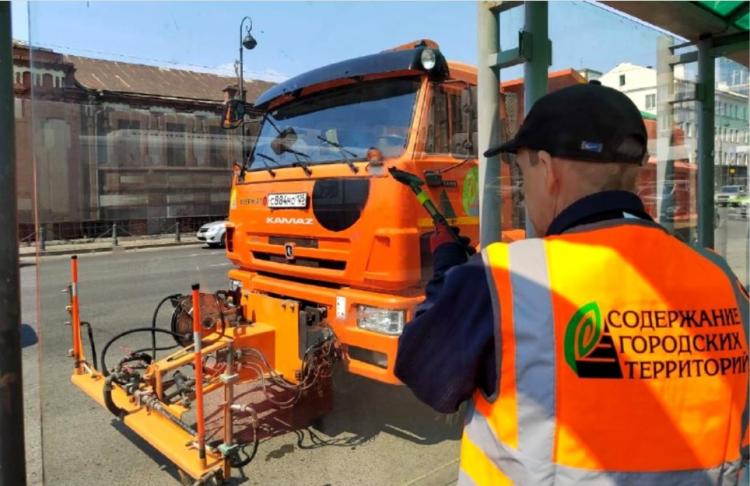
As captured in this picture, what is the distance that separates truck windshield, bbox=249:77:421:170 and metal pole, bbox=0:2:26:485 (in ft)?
6.52

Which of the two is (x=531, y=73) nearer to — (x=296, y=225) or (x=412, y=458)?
(x=296, y=225)

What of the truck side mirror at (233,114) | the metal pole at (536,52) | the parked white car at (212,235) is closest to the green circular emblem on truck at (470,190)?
the metal pole at (536,52)

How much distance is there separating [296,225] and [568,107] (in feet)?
10.0

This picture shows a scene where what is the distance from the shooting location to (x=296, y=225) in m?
4.08

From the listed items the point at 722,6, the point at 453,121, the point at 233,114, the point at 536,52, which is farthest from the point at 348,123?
the point at 722,6

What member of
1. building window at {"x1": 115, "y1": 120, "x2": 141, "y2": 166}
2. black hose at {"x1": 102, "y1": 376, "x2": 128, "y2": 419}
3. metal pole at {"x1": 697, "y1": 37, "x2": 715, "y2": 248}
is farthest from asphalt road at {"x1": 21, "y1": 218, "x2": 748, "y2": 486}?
building window at {"x1": 115, "y1": 120, "x2": 141, "y2": 166}

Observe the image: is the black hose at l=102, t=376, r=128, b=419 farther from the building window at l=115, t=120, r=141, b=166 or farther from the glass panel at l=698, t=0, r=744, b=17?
the glass panel at l=698, t=0, r=744, b=17

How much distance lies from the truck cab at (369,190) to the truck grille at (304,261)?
1cm

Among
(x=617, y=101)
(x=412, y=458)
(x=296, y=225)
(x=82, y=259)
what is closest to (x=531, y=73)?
(x=617, y=101)

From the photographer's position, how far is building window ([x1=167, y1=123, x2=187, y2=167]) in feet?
14.0

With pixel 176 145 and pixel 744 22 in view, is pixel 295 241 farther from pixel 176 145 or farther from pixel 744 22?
pixel 744 22

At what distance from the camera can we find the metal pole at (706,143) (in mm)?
3314

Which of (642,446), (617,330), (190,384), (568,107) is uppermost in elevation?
(568,107)

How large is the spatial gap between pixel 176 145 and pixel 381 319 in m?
2.08
